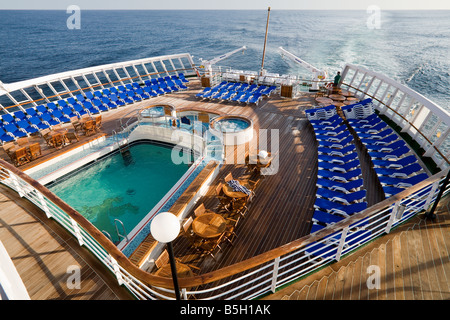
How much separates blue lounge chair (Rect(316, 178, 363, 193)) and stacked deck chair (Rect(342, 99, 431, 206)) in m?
0.74

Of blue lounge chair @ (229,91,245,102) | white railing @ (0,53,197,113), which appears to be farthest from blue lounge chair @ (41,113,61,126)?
blue lounge chair @ (229,91,245,102)

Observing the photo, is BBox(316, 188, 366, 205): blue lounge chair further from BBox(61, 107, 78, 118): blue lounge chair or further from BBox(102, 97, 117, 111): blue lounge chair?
BBox(61, 107, 78, 118): blue lounge chair

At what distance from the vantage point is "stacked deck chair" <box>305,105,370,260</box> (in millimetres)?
5712

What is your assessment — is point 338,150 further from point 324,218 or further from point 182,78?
point 182,78

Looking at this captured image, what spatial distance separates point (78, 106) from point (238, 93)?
8.63m


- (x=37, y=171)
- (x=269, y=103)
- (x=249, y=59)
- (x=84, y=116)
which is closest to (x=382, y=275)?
(x=37, y=171)

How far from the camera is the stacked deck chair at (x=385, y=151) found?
7.32 meters

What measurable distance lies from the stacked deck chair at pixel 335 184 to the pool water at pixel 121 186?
5165 mm

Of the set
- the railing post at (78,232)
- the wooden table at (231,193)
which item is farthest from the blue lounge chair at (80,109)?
the railing post at (78,232)

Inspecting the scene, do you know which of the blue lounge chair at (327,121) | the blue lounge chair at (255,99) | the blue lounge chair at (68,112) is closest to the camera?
the blue lounge chair at (327,121)

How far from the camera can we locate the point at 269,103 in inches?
574

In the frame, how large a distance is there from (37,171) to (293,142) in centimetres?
992

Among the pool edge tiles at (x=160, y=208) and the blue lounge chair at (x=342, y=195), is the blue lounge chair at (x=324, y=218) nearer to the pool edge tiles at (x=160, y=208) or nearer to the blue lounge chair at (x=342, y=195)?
the blue lounge chair at (x=342, y=195)
